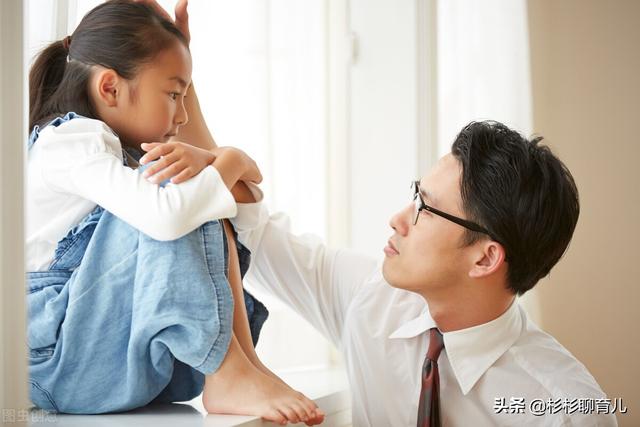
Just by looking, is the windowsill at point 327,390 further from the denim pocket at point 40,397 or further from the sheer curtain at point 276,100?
the denim pocket at point 40,397

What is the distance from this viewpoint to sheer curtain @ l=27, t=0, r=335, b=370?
6.63 feet

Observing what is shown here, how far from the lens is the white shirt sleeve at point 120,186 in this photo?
1229mm

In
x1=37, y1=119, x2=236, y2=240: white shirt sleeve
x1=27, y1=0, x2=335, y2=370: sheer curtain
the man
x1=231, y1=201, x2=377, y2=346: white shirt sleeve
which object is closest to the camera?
x1=37, y1=119, x2=236, y2=240: white shirt sleeve

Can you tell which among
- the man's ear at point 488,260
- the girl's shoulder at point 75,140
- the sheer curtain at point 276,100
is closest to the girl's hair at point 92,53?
the girl's shoulder at point 75,140

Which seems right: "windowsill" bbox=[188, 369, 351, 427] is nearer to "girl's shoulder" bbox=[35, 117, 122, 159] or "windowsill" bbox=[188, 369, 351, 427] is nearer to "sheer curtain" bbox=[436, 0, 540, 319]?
"girl's shoulder" bbox=[35, 117, 122, 159]

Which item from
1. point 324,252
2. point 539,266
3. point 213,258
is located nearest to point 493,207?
point 539,266

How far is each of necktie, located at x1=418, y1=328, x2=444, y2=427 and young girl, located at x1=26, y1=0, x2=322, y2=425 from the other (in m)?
0.39

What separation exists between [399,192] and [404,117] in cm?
29

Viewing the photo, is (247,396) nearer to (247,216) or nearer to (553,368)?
(247,216)

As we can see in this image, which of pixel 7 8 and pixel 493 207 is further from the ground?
pixel 7 8

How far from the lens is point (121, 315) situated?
1.30m

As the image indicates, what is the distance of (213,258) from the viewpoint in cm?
131

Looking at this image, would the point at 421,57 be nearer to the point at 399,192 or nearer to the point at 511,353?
the point at 399,192

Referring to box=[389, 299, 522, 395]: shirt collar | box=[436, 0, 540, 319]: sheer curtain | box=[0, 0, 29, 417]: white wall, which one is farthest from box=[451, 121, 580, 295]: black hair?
box=[436, 0, 540, 319]: sheer curtain
